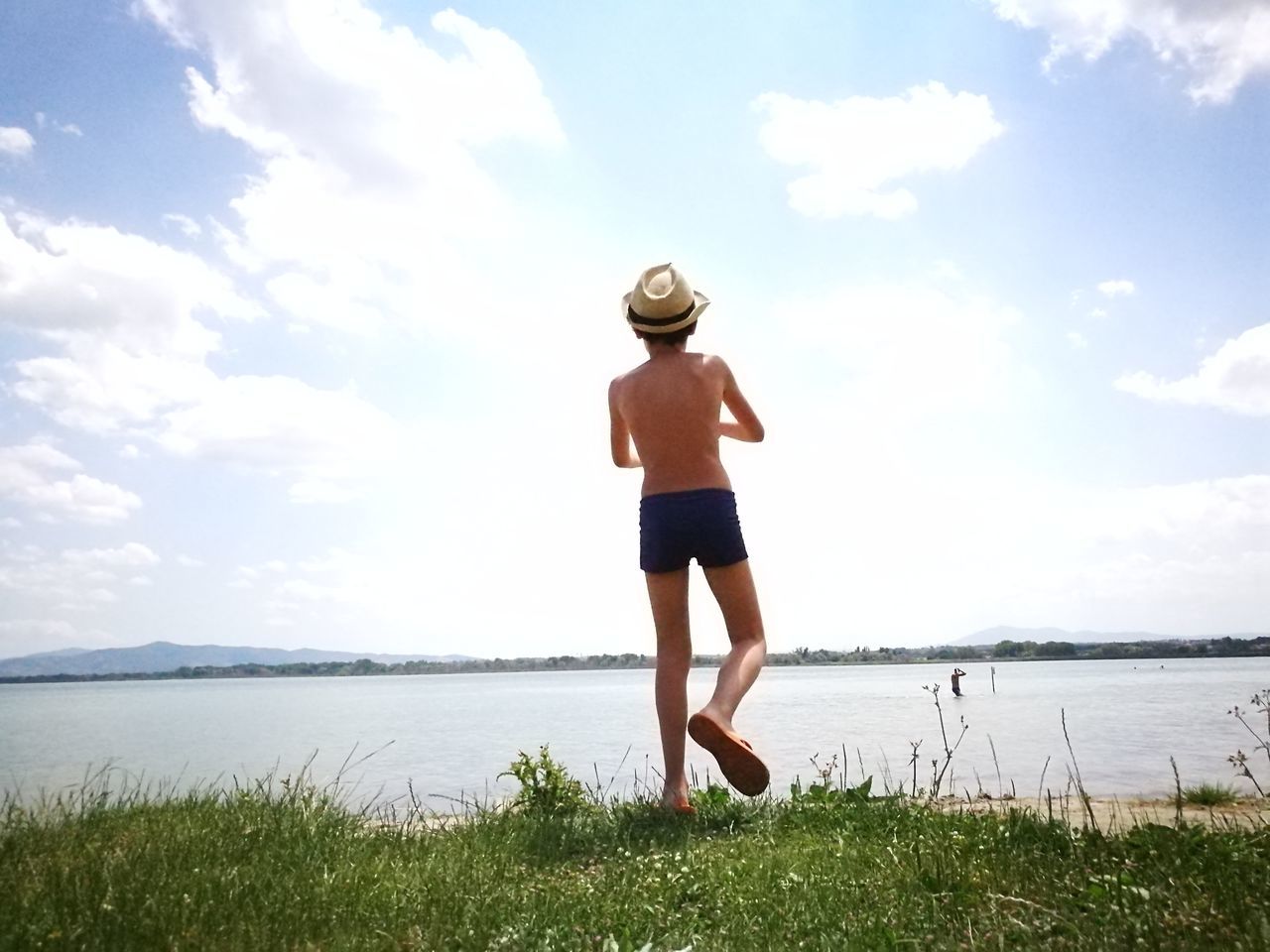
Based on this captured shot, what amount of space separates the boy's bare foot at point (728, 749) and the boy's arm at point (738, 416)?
1.61m

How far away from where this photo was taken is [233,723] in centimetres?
2716

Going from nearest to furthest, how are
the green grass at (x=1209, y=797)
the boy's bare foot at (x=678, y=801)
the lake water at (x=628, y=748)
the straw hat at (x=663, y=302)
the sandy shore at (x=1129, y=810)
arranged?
the sandy shore at (x=1129, y=810) < the boy's bare foot at (x=678, y=801) < the straw hat at (x=663, y=302) < the green grass at (x=1209, y=797) < the lake water at (x=628, y=748)

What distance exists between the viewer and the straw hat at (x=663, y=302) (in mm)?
5074

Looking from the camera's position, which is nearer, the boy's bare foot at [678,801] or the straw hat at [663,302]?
the boy's bare foot at [678,801]

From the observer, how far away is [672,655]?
4.96 meters

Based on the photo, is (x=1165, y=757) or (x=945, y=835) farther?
(x=1165, y=757)

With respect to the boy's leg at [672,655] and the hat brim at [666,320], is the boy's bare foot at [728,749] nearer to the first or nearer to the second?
the boy's leg at [672,655]

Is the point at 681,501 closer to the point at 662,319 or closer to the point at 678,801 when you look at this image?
the point at 662,319

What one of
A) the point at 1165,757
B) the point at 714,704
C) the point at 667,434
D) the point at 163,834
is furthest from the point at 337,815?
the point at 1165,757

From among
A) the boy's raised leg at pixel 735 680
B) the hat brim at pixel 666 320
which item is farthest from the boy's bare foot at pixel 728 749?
the hat brim at pixel 666 320

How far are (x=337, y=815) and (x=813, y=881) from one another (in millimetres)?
2283

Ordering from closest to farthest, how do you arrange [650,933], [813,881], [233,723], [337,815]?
[650,933], [813,881], [337,815], [233,723]

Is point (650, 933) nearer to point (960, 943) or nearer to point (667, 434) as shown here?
point (960, 943)

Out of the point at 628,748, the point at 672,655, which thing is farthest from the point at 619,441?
the point at 628,748
